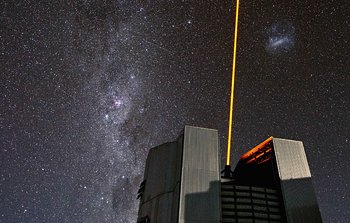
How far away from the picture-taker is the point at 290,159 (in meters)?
17.9

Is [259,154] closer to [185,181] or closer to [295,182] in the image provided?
[295,182]

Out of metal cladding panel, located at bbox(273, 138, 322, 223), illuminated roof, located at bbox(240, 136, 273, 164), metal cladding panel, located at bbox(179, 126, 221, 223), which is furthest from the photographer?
illuminated roof, located at bbox(240, 136, 273, 164)

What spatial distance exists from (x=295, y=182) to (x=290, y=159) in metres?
1.48

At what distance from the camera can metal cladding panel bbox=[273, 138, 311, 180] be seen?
1728 cm

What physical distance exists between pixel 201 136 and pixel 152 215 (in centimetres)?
538

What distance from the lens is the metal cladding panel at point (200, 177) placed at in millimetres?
14781

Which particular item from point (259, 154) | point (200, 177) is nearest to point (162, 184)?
point (200, 177)

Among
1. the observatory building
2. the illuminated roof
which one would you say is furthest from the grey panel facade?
the illuminated roof

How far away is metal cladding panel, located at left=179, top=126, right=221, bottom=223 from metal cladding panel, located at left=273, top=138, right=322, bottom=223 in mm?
3813

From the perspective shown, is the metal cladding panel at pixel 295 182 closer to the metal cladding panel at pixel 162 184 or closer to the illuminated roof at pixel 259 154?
the illuminated roof at pixel 259 154

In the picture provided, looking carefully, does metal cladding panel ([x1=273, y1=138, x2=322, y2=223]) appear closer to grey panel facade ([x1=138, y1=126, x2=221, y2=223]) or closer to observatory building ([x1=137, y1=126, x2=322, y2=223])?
observatory building ([x1=137, y1=126, x2=322, y2=223])

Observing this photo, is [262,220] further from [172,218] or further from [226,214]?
[172,218]

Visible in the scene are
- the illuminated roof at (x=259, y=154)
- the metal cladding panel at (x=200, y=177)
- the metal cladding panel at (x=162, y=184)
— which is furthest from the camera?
the illuminated roof at (x=259, y=154)

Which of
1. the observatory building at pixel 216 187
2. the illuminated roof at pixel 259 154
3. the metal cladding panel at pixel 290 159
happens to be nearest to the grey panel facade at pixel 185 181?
the observatory building at pixel 216 187
